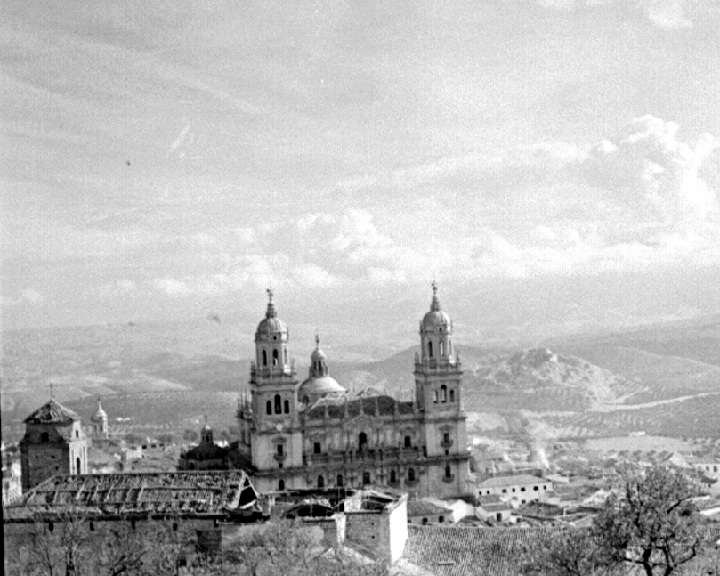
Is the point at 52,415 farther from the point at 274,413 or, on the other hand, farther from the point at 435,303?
the point at 435,303

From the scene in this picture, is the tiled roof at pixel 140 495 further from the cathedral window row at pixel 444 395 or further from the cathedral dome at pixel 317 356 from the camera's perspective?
the cathedral dome at pixel 317 356

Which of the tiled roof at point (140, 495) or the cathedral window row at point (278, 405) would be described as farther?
the cathedral window row at point (278, 405)

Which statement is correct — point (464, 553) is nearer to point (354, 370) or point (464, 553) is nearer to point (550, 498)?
point (550, 498)

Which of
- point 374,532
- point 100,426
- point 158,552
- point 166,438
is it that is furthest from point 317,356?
point 158,552

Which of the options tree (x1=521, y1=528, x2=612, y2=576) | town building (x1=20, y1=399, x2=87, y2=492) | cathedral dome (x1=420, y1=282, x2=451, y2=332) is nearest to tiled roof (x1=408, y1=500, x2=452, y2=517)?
cathedral dome (x1=420, y1=282, x2=451, y2=332)

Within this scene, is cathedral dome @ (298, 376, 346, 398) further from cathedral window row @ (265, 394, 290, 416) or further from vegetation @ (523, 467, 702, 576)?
vegetation @ (523, 467, 702, 576)

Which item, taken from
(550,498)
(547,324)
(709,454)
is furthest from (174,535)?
(547,324)

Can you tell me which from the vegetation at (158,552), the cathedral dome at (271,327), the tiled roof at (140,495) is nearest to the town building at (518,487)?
the cathedral dome at (271,327)
